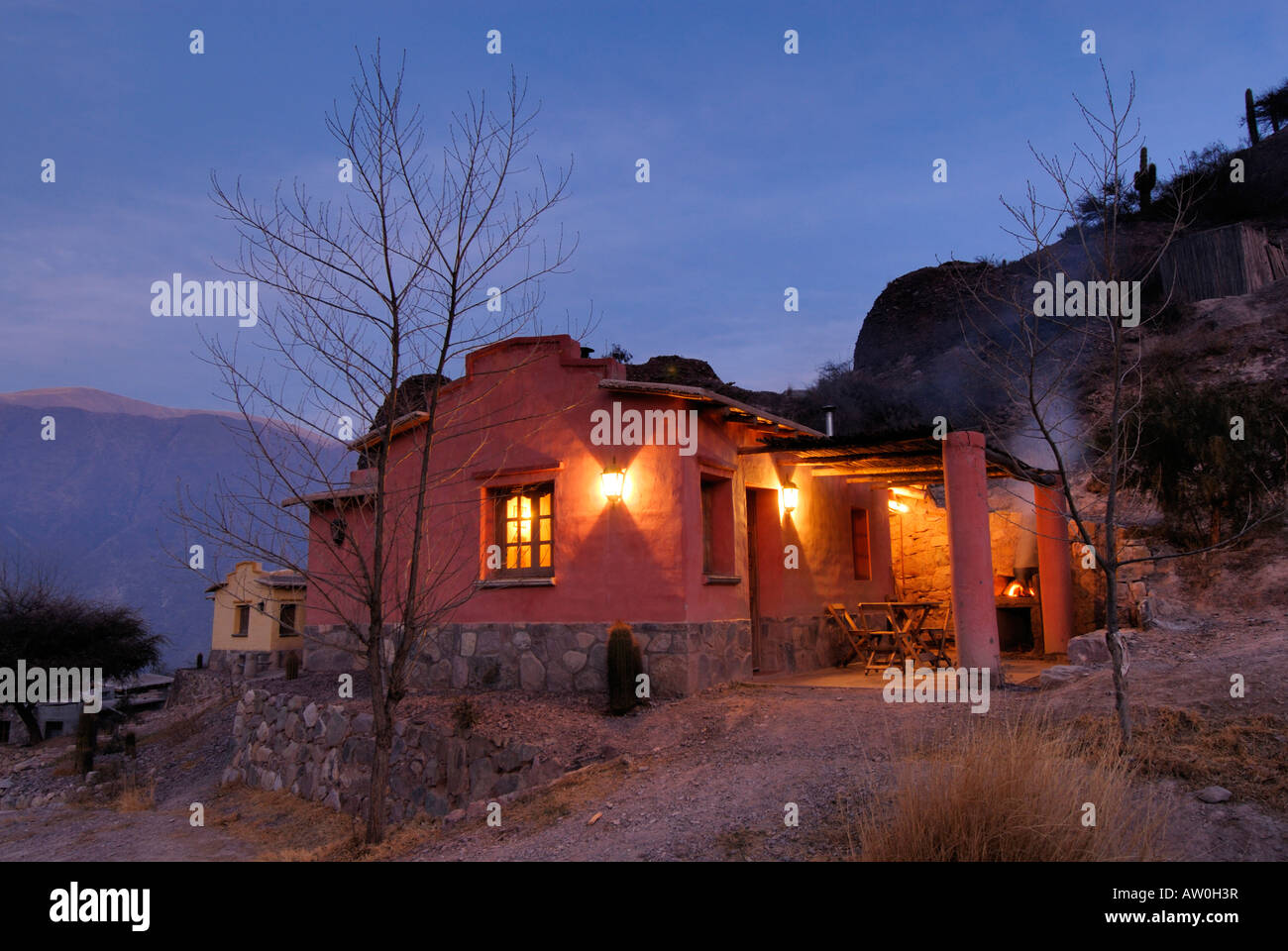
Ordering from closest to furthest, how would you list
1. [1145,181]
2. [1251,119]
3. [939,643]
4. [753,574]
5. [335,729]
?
1. [335,729]
2. [753,574]
3. [939,643]
4. [1145,181]
5. [1251,119]

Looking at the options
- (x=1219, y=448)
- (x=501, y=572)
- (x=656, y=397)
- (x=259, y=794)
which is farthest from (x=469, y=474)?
(x=1219, y=448)

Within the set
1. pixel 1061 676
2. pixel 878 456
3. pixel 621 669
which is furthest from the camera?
pixel 878 456

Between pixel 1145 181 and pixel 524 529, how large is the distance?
27.8m

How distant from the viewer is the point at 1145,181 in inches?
1099

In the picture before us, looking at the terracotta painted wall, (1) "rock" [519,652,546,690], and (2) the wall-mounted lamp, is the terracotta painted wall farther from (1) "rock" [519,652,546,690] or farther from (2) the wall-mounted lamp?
(1) "rock" [519,652,546,690]

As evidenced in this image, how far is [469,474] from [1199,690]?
789 centimetres

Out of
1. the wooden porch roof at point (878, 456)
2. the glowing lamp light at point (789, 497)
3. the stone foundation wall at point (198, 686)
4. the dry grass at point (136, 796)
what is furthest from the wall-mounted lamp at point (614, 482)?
the stone foundation wall at point (198, 686)

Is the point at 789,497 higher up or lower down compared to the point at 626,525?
higher up

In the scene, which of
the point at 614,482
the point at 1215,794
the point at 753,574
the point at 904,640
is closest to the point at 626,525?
the point at 614,482

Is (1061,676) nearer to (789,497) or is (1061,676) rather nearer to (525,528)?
(789,497)

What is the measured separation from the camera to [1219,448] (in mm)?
9508

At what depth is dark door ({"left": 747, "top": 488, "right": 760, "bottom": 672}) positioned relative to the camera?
11.2 meters

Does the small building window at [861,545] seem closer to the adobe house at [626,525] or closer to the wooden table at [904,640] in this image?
the wooden table at [904,640]
